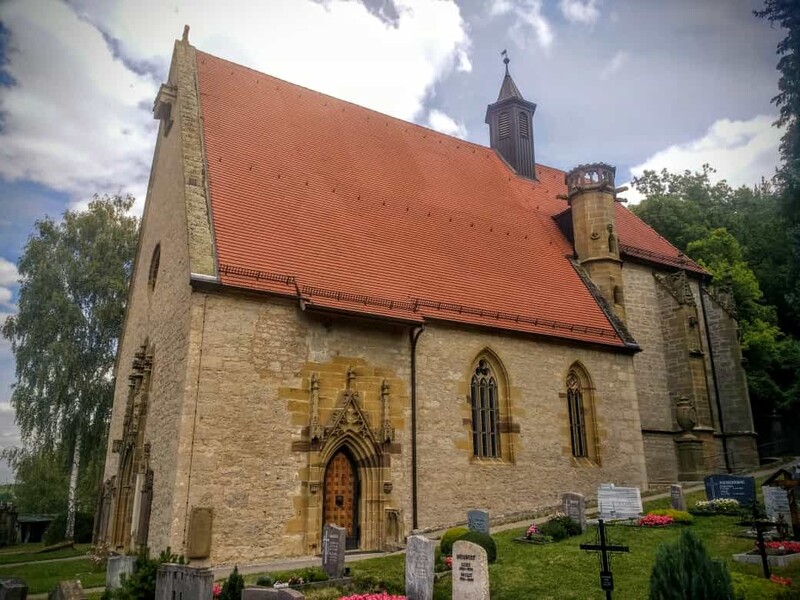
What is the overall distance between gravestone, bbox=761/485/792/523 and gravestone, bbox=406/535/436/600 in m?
6.35

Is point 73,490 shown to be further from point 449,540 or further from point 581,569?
point 581,569

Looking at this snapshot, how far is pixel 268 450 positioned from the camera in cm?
1152

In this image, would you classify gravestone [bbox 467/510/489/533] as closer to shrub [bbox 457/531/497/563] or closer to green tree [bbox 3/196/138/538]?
shrub [bbox 457/531/497/563]

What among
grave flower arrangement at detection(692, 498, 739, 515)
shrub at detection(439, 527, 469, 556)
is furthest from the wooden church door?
grave flower arrangement at detection(692, 498, 739, 515)

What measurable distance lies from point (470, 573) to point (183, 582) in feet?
11.0

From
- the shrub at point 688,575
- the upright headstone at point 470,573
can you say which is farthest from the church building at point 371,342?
the shrub at point 688,575

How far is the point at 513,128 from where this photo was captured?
24125 mm

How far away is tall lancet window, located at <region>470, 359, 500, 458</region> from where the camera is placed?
14523mm

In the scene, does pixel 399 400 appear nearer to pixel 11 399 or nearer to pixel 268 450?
pixel 268 450

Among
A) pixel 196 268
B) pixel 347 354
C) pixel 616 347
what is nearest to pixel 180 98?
pixel 196 268

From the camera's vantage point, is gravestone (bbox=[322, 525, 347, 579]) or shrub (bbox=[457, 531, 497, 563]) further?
shrub (bbox=[457, 531, 497, 563])

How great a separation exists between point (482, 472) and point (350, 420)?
3543 millimetres

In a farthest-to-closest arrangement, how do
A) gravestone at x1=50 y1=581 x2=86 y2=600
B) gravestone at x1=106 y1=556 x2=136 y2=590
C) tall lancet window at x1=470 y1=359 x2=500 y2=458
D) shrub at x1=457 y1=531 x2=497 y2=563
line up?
tall lancet window at x1=470 y1=359 x2=500 y2=458 → shrub at x1=457 y1=531 x2=497 y2=563 → gravestone at x1=106 y1=556 x2=136 y2=590 → gravestone at x1=50 y1=581 x2=86 y2=600

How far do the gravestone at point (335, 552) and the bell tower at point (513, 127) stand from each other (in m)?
17.0
